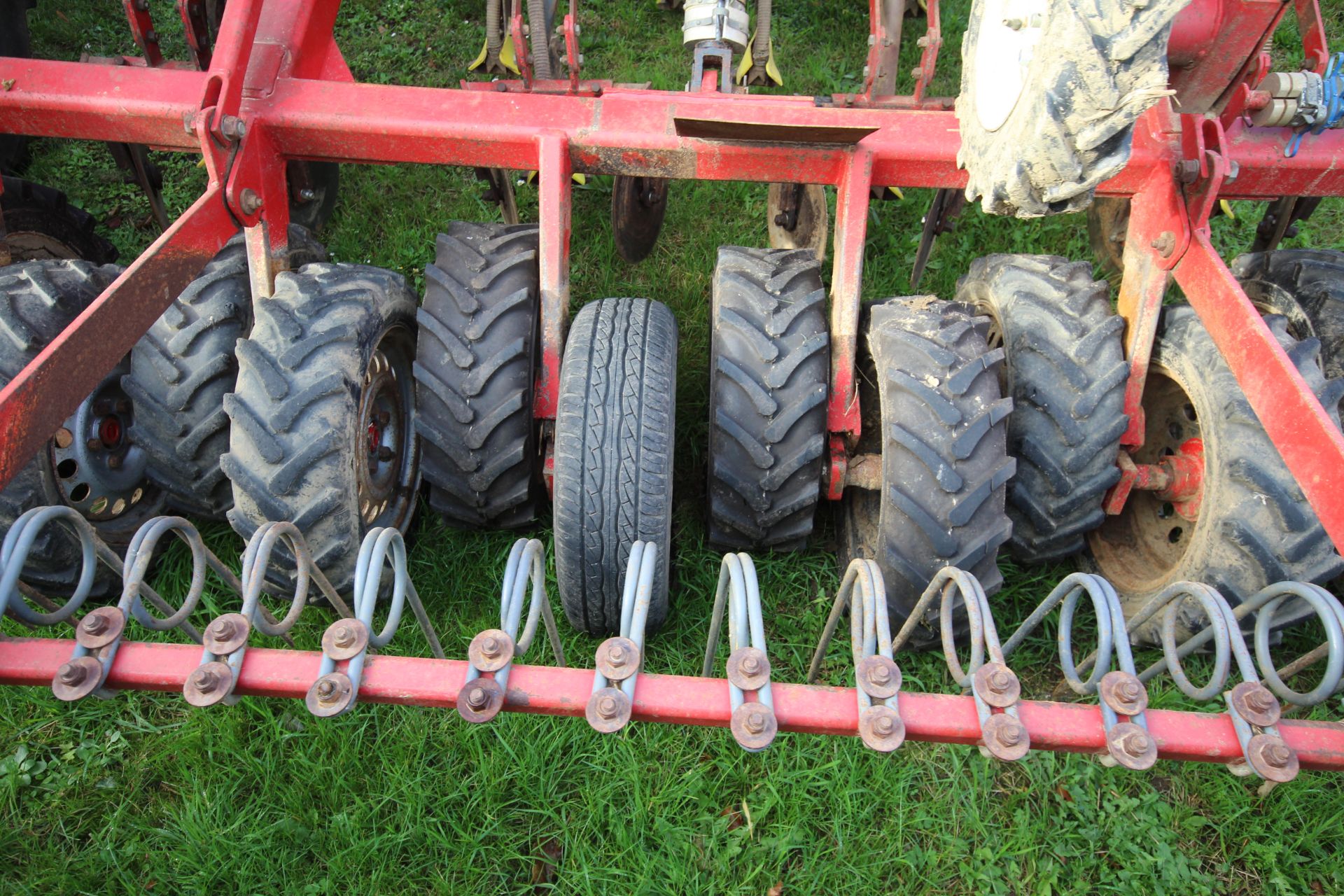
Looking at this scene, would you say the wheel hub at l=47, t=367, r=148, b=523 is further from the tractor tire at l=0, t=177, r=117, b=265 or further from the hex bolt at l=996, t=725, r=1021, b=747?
the hex bolt at l=996, t=725, r=1021, b=747

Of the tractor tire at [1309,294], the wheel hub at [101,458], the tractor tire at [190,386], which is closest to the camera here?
the tractor tire at [190,386]

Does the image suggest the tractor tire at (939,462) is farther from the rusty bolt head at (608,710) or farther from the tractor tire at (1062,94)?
the rusty bolt head at (608,710)

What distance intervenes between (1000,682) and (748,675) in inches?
18.6

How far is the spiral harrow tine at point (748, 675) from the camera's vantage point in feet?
5.14

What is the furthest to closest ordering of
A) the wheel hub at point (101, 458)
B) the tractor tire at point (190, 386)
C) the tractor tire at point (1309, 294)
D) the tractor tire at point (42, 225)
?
the tractor tire at point (42, 225) < the tractor tire at point (1309, 294) < the wheel hub at point (101, 458) < the tractor tire at point (190, 386)

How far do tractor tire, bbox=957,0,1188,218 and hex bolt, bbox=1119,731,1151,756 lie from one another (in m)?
1.04

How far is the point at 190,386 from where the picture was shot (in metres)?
2.57

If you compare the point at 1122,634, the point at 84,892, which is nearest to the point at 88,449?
the point at 84,892

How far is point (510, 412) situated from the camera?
2609mm

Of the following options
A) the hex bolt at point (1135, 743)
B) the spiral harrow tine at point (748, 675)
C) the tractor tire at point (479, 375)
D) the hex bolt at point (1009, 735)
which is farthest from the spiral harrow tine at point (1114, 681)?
the tractor tire at point (479, 375)

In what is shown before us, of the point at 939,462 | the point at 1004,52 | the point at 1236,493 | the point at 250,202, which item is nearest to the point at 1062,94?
the point at 1004,52

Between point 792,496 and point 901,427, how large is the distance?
17.4 inches

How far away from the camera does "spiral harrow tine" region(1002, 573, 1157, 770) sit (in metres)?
1.57

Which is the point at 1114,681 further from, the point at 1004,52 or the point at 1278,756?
the point at 1004,52
